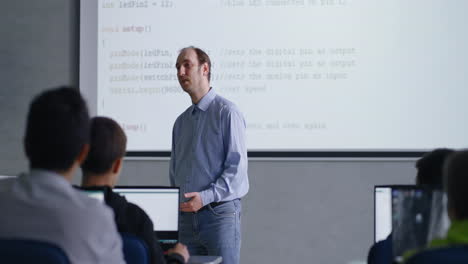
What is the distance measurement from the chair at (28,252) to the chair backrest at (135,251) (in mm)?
437

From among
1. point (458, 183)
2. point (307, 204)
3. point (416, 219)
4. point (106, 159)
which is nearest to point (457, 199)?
point (458, 183)

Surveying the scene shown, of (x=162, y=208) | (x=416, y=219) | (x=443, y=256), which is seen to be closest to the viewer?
(x=443, y=256)

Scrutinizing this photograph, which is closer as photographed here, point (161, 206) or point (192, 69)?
point (161, 206)

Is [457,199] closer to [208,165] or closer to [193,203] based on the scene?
[193,203]

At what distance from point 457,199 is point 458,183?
0.04 m

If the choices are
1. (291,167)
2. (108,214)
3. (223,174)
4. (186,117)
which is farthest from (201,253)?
(108,214)

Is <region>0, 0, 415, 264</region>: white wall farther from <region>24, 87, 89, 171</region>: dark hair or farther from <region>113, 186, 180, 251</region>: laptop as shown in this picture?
<region>24, 87, 89, 171</region>: dark hair

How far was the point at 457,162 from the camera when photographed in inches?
53.4

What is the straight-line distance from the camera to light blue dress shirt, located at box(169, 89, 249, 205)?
3.24 m

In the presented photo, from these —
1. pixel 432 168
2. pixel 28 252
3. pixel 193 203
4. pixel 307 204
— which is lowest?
pixel 307 204

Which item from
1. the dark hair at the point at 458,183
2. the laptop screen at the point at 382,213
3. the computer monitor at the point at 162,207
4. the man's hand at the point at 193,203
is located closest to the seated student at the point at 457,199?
the dark hair at the point at 458,183

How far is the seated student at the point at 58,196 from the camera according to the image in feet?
4.63

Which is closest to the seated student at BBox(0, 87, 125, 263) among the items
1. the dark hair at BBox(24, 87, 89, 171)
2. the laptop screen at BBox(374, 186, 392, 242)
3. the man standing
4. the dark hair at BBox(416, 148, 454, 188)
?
the dark hair at BBox(24, 87, 89, 171)

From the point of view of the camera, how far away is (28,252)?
4.39 ft
